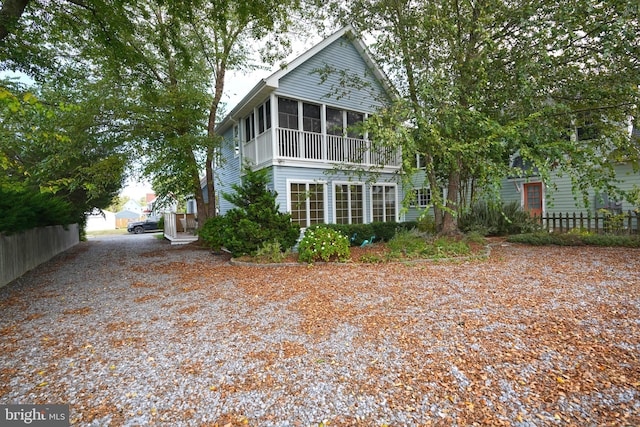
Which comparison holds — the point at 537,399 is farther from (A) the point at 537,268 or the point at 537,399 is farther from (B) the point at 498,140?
(B) the point at 498,140

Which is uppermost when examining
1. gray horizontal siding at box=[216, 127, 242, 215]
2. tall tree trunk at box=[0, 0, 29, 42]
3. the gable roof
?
the gable roof

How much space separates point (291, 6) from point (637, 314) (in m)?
11.4

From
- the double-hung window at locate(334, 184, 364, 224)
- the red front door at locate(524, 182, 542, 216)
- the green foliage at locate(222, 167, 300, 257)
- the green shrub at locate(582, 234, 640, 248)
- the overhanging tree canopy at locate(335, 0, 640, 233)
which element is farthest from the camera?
the red front door at locate(524, 182, 542, 216)

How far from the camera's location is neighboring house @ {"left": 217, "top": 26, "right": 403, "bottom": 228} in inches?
412

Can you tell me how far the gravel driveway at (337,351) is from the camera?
7.25ft

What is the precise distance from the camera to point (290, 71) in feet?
35.2

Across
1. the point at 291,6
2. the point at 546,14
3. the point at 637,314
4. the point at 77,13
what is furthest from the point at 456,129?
the point at 77,13

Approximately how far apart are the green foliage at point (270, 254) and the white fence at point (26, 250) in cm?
537

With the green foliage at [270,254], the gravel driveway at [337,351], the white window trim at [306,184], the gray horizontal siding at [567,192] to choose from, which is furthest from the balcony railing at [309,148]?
the gray horizontal siding at [567,192]

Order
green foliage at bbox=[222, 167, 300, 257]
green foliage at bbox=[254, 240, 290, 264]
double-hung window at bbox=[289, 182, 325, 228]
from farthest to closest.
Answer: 1. double-hung window at bbox=[289, 182, 325, 228]
2. green foliage at bbox=[222, 167, 300, 257]
3. green foliage at bbox=[254, 240, 290, 264]

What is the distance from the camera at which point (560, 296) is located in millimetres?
4516

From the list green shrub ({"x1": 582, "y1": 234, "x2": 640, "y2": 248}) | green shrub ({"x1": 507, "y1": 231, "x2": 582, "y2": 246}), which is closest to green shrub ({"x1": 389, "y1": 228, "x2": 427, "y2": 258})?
green shrub ({"x1": 507, "y1": 231, "x2": 582, "y2": 246})

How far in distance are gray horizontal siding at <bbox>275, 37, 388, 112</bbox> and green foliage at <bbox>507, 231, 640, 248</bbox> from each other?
22.6ft

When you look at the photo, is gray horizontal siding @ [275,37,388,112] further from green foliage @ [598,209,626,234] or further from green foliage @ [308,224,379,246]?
green foliage @ [598,209,626,234]
